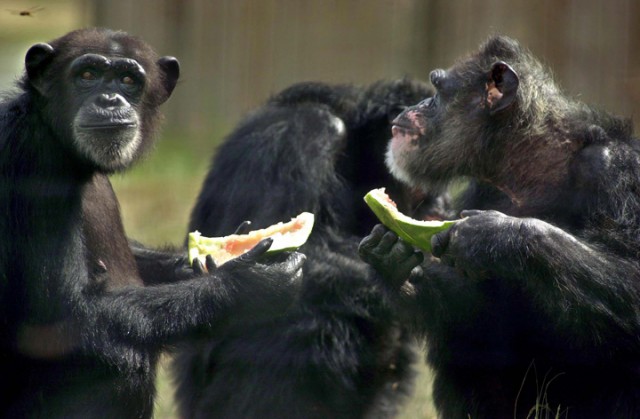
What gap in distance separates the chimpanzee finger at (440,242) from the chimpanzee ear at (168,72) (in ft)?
5.36

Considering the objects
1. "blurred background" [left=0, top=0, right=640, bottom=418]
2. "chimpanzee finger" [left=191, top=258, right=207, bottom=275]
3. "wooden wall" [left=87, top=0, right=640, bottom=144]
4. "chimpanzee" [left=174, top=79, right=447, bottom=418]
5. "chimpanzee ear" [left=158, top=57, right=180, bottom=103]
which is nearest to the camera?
"chimpanzee finger" [left=191, top=258, right=207, bottom=275]

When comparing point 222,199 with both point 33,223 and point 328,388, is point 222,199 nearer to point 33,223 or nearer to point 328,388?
point 328,388

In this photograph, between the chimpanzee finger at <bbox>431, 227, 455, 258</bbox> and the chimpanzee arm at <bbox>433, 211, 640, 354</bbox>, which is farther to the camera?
the chimpanzee finger at <bbox>431, 227, 455, 258</bbox>

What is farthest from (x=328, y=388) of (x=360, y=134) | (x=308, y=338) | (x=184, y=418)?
(x=360, y=134)

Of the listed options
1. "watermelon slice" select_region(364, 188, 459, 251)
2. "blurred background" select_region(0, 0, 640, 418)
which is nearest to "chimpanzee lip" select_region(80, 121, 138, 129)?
"watermelon slice" select_region(364, 188, 459, 251)

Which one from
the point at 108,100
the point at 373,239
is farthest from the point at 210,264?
the point at 108,100

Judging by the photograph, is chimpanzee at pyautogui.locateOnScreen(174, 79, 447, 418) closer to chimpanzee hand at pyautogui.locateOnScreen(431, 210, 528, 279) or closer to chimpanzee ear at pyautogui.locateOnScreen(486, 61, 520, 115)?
chimpanzee ear at pyautogui.locateOnScreen(486, 61, 520, 115)

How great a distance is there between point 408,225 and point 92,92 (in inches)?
59.0

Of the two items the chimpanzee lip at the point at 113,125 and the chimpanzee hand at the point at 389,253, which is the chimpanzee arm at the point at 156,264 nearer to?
the chimpanzee lip at the point at 113,125

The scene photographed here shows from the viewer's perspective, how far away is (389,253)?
15.4ft

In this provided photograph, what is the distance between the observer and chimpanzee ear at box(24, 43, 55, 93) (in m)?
4.72

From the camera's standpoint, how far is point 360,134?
276 inches

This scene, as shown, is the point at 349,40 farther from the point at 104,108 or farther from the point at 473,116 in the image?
the point at 104,108

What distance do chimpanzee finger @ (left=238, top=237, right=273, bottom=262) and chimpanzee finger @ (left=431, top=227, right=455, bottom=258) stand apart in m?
0.70
